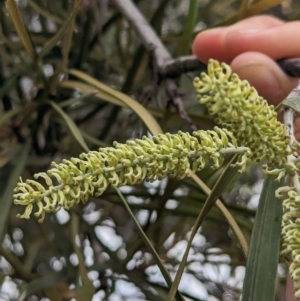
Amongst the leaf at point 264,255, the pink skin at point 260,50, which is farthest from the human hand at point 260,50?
the leaf at point 264,255

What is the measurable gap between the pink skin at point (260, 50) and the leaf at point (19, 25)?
0.30ft

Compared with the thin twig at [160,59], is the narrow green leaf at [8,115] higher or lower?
lower

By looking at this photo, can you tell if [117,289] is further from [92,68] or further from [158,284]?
[92,68]

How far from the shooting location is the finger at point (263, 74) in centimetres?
23

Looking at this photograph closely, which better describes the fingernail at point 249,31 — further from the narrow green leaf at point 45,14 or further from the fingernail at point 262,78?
the narrow green leaf at point 45,14

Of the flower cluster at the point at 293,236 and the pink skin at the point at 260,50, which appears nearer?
the flower cluster at the point at 293,236

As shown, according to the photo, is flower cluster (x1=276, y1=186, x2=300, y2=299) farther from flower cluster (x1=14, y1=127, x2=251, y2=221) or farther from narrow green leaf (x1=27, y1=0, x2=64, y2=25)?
narrow green leaf (x1=27, y1=0, x2=64, y2=25)

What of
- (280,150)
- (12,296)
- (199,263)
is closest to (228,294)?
(199,263)

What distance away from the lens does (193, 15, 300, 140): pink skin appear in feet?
0.74

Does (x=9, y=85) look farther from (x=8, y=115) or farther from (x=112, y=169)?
(x=112, y=169)

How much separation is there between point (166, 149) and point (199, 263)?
31 centimetres

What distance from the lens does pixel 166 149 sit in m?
0.11

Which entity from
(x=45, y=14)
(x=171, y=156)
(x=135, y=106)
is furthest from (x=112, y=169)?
(x=45, y=14)

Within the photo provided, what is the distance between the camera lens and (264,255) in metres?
0.13
